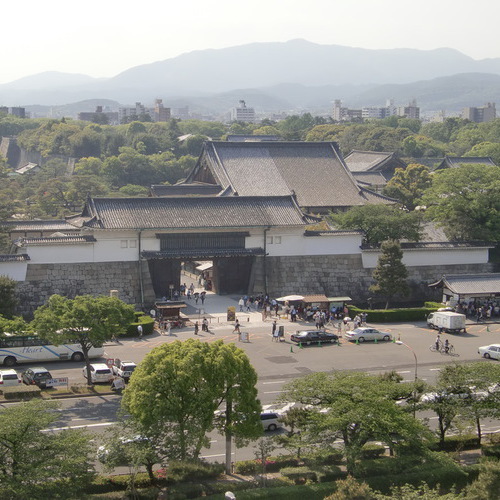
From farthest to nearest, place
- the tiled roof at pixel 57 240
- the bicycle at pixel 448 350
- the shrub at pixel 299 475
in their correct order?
the tiled roof at pixel 57 240 → the bicycle at pixel 448 350 → the shrub at pixel 299 475

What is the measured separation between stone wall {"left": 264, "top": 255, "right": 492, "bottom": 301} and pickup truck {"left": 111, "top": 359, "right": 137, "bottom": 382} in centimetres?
1867

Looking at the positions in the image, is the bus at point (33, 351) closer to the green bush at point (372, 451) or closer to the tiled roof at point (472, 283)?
the green bush at point (372, 451)

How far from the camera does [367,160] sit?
96688 mm

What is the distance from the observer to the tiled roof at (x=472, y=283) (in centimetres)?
5241

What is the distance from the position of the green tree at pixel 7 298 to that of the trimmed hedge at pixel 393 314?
64.7ft

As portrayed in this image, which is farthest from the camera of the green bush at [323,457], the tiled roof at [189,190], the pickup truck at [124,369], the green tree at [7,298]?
the tiled roof at [189,190]

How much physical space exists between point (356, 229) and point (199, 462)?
3207 centimetres

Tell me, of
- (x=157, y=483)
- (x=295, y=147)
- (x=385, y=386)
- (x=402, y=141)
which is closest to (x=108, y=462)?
(x=157, y=483)

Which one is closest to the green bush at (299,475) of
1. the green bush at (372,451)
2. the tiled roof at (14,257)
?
the green bush at (372,451)

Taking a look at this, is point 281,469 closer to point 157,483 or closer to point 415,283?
point 157,483

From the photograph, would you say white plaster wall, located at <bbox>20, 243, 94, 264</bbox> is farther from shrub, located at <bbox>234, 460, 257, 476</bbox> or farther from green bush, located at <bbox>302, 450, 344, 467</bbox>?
green bush, located at <bbox>302, 450, 344, 467</bbox>

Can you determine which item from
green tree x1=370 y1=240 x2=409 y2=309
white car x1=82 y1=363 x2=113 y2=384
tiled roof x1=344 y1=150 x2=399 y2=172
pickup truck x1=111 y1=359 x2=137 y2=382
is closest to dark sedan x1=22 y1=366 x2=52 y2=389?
white car x1=82 y1=363 x2=113 y2=384

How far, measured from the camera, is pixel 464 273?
2219 inches

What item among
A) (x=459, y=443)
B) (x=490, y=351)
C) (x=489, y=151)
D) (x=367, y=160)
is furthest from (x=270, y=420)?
(x=489, y=151)
